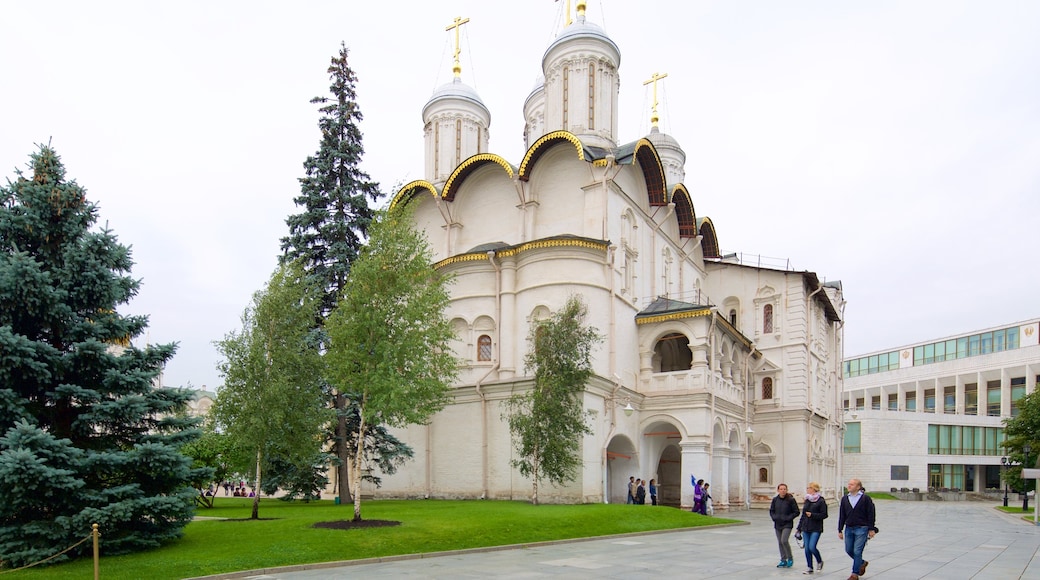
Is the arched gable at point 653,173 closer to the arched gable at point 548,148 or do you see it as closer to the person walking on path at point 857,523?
the arched gable at point 548,148

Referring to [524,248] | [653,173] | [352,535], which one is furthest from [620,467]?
[352,535]

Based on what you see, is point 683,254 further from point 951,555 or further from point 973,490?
point 973,490

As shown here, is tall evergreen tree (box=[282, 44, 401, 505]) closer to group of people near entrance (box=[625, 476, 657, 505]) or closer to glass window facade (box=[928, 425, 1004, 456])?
group of people near entrance (box=[625, 476, 657, 505])

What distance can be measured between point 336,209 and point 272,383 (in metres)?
10.2

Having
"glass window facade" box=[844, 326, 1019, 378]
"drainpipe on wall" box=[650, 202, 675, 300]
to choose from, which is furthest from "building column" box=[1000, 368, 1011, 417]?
"drainpipe on wall" box=[650, 202, 675, 300]

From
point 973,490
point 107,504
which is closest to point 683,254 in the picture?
point 107,504

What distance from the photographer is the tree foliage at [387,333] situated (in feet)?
57.2

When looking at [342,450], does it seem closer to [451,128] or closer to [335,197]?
[335,197]

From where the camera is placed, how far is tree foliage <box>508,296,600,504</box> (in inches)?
853

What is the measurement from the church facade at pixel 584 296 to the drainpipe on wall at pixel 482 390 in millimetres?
51

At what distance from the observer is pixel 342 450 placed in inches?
1021

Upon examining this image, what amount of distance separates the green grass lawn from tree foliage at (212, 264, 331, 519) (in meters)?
2.02

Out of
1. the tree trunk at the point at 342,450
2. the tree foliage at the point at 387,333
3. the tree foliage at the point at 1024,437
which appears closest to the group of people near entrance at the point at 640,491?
the tree trunk at the point at 342,450

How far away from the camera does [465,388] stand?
1070 inches
